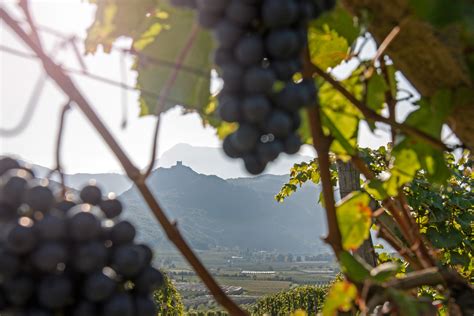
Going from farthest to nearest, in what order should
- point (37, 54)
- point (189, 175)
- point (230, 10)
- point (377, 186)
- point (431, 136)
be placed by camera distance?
point (189, 175), point (377, 186), point (431, 136), point (37, 54), point (230, 10)

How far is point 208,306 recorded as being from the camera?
51188mm

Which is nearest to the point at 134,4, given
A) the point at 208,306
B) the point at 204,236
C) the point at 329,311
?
the point at 329,311

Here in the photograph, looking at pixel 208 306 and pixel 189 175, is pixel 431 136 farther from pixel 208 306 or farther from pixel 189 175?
pixel 189 175

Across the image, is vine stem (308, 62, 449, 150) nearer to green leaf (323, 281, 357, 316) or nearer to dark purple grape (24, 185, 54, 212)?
green leaf (323, 281, 357, 316)

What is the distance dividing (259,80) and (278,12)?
7 cm

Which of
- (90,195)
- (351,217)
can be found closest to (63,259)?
(90,195)

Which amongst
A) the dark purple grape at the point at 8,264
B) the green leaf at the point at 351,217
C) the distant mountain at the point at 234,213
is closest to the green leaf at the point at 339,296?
the green leaf at the point at 351,217

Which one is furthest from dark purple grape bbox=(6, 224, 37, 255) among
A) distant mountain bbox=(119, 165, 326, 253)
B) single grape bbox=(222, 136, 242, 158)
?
distant mountain bbox=(119, 165, 326, 253)

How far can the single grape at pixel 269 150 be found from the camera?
602mm

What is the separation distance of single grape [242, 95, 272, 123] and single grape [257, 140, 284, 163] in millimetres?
32

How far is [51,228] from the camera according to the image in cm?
62

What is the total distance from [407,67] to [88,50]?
53 centimetres

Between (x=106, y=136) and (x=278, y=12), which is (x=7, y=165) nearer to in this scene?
(x=106, y=136)

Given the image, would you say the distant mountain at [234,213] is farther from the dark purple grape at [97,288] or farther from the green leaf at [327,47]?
the dark purple grape at [97,288]
